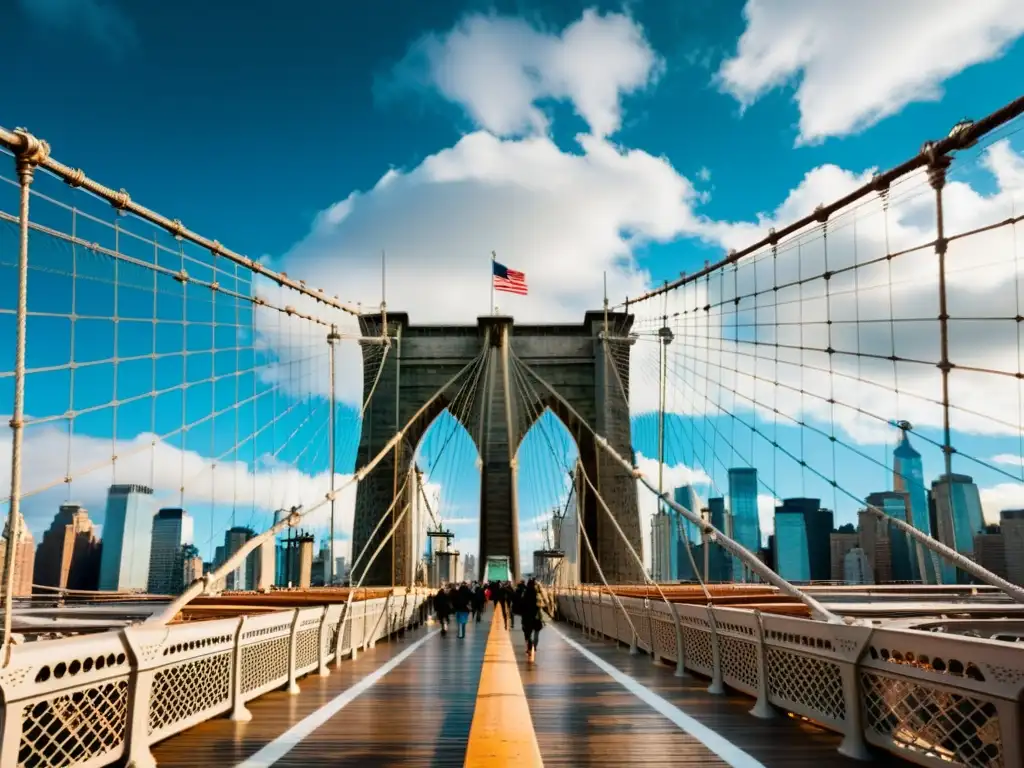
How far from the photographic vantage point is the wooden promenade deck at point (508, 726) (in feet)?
19.9

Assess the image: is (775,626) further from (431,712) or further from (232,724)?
(232,724)

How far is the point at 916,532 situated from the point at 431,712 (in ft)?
17.0

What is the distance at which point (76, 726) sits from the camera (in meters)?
5.60

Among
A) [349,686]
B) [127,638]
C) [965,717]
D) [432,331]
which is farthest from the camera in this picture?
[432,331]

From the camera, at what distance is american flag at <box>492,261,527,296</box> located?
3794 cm

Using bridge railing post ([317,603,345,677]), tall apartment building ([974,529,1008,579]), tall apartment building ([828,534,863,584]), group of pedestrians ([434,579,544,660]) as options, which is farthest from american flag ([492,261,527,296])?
tall apartment building ([828,534,863,584])

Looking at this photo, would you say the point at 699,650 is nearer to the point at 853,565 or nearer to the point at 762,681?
the point at 762,681

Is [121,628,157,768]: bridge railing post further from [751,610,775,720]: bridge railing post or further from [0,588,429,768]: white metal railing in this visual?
[751,610,775,720]: bridge railing post

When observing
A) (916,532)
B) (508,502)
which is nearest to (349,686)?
(916,532)

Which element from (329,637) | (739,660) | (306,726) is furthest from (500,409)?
(306,726)

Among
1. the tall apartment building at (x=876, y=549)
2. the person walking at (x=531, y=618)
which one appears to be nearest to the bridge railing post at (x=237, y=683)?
the person walking at (x=531, y=618)

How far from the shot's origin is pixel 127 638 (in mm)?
5914

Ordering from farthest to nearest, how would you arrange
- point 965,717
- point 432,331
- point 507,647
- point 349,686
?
point 432,331 < point 507,647 < point 349,686 < point 965,717

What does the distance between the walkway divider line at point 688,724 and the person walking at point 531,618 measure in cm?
206
